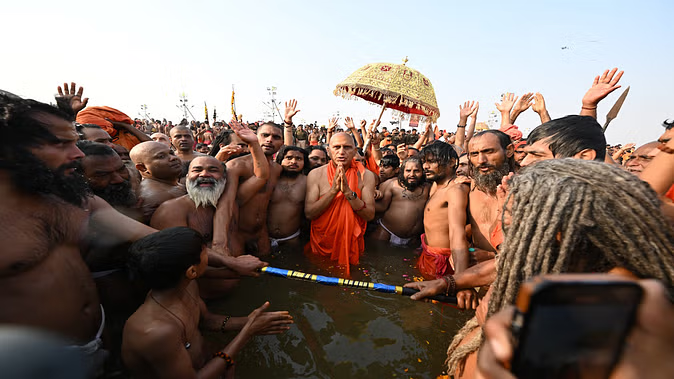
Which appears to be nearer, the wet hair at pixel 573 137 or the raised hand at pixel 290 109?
the wet hair at pixel 573 137

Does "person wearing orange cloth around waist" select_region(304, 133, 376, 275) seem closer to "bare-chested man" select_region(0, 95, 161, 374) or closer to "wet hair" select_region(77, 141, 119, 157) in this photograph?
"wet hair" select_region(77, 141, 119, 157)

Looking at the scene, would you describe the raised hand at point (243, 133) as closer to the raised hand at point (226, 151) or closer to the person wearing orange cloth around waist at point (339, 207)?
the raised hand at point (226, 151)

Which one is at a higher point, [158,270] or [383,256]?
[158,270]

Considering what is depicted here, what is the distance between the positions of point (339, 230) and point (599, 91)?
4006 mm

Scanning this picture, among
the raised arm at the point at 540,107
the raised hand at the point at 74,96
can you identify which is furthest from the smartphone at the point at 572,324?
the raised hand at the point at 74,96

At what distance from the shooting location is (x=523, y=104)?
19.5 feet

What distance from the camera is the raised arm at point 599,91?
3564mm

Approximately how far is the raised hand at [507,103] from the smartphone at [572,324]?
6.46 meters


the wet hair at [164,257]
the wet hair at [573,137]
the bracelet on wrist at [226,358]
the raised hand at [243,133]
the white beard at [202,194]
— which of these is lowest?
the bracelet on wrist at [226,358]

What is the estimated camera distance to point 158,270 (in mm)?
1816

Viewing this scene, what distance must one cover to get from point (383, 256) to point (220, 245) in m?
2.83

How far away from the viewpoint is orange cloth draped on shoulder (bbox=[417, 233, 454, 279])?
399cm

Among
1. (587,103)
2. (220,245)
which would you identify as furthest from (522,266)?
(587,103)

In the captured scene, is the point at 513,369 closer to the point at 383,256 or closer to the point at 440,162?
the point at 440,162
